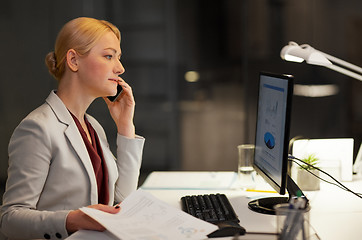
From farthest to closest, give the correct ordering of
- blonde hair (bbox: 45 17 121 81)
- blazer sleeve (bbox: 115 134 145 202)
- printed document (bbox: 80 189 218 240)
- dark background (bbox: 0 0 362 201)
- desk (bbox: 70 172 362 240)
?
dark background (bbox: 0 0 362 201)
blazer sleeve (bbox: 115 134 145 202)
blonde hair (bbox: 45 17 121 81)
desk (bbox: 70 172 362 240)
printed document (bbox: 80 189 218 240)

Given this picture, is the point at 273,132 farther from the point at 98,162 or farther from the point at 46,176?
the point at 46,176

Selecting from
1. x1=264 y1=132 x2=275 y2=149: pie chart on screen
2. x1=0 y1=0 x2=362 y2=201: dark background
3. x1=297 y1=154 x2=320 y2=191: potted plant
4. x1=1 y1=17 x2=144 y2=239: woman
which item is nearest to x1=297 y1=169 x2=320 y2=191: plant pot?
x1=297 y1=154 x2=320 y2=191: potted plant

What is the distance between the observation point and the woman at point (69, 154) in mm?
1554

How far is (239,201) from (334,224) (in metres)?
0.40

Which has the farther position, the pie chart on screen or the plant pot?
the plant pot

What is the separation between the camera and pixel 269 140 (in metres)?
1.78

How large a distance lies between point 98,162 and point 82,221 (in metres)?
0.46

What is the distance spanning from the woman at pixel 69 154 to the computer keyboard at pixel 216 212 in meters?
0.29

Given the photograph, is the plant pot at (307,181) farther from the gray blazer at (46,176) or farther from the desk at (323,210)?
the gray blazer at (46,176)

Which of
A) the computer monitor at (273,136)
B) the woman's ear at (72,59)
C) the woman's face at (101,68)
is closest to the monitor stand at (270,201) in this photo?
the computer monitor at (273,136)

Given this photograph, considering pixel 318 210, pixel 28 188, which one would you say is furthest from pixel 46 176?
pixel 318 210

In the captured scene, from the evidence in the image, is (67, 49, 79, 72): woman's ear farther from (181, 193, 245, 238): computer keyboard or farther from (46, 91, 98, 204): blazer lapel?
(181, 193, 245, 238): computer keyboard

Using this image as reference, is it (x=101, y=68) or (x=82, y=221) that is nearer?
(x=82, y=221)

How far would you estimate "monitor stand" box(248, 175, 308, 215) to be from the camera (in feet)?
5.58
